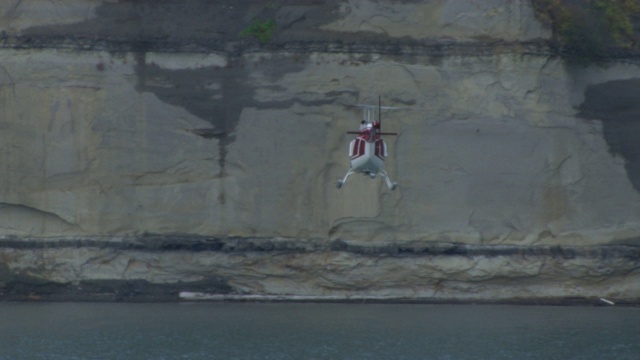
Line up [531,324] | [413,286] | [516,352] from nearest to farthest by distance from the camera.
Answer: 1. [516,352]
2. [531,324]
3. [413,286]

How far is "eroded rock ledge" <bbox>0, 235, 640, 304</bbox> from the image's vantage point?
2183 centimetres

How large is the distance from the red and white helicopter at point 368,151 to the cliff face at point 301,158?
139cm

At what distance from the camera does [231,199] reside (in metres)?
22.1

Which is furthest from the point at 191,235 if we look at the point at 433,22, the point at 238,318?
the point at 433,22

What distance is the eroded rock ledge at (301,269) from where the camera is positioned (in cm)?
2183

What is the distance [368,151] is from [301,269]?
2.99 m

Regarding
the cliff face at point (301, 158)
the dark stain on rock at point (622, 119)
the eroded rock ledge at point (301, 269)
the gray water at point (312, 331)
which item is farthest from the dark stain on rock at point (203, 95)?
the dark stain on rock at point (622, 119)

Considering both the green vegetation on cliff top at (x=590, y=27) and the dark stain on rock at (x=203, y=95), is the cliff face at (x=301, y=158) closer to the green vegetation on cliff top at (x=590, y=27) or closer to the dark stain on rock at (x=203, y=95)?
the dark stain on rock at (x=203, y=95)

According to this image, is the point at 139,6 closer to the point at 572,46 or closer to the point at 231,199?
the point at 231,199

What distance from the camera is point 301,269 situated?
21.9 metres

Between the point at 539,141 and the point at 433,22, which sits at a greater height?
the point at 433,22

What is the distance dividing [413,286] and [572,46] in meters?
5.30

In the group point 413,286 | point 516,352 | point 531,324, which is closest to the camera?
point 516,352

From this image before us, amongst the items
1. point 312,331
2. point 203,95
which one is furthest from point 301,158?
point 312,331
